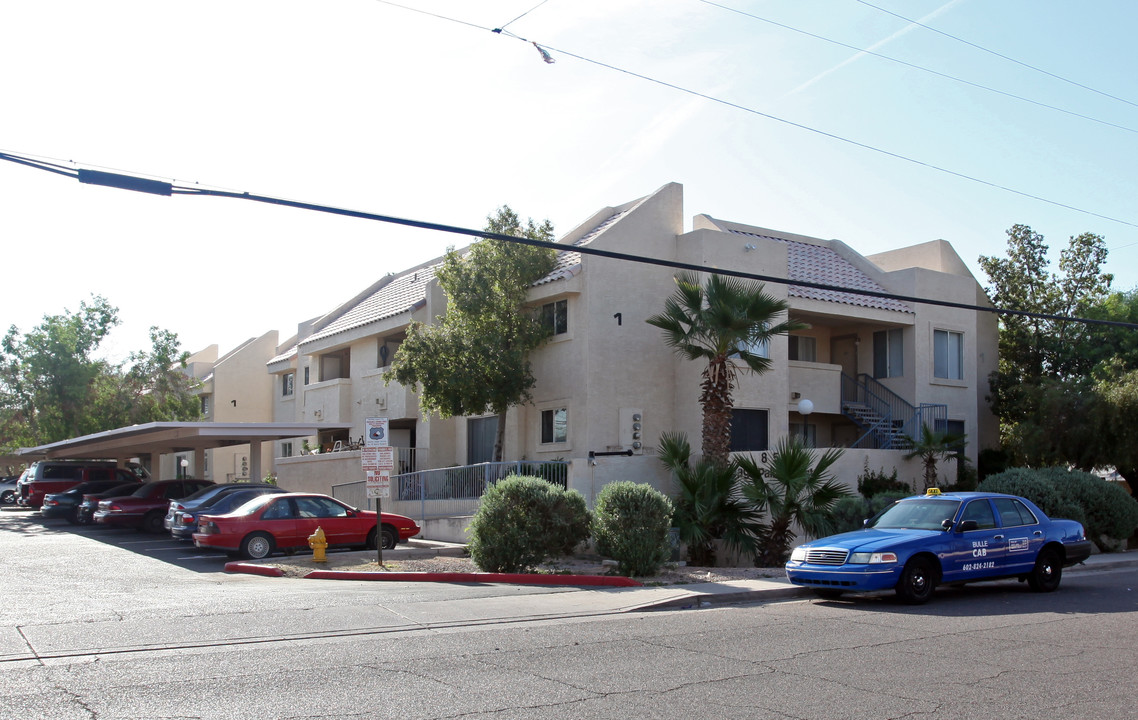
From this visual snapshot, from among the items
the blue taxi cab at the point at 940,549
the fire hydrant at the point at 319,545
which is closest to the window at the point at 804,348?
the blue taxi cab at the point at 940,549

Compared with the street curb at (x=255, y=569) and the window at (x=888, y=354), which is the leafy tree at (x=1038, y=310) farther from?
the street curb at (x=255, y=569)

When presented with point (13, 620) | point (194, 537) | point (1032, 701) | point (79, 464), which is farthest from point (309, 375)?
point (1032, 701)

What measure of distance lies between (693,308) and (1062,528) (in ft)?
29.8

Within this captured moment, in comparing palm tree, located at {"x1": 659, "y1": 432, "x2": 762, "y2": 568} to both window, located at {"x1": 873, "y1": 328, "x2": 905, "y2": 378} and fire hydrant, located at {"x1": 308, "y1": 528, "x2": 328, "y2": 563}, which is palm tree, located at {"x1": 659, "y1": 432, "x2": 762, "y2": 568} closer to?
fire hydrant, located at {"x1": 308, "y1": 528, "x2": 328, "y2": 563}

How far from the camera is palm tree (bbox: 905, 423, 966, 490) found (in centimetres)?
2461

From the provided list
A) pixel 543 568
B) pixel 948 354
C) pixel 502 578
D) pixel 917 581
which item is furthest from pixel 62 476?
pixel 917 581

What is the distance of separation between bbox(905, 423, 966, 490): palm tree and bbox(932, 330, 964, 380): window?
3792 mm

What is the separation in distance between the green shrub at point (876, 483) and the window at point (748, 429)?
2419 mm

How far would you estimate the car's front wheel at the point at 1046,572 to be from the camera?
47.2 ft

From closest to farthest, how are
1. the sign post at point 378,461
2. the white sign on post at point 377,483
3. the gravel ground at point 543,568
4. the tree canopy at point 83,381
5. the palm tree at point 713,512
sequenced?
the gravel ground at point 543,568 → the sign post at point 378,461 → the white sign on post at point 377,483 → the palm tree at point 713,512 → the tree canopy at point 83,381

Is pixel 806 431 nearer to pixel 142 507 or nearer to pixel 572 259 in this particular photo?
pixel 572 259

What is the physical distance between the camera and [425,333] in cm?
2500

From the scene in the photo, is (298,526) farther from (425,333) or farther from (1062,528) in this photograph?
(1062,528)

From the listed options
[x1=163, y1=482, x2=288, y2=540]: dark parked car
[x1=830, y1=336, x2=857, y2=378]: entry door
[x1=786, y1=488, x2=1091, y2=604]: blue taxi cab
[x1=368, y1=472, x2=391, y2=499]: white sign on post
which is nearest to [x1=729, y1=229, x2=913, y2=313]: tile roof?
[x1=830, y1=336, x2=857, y2=378]: entry door
